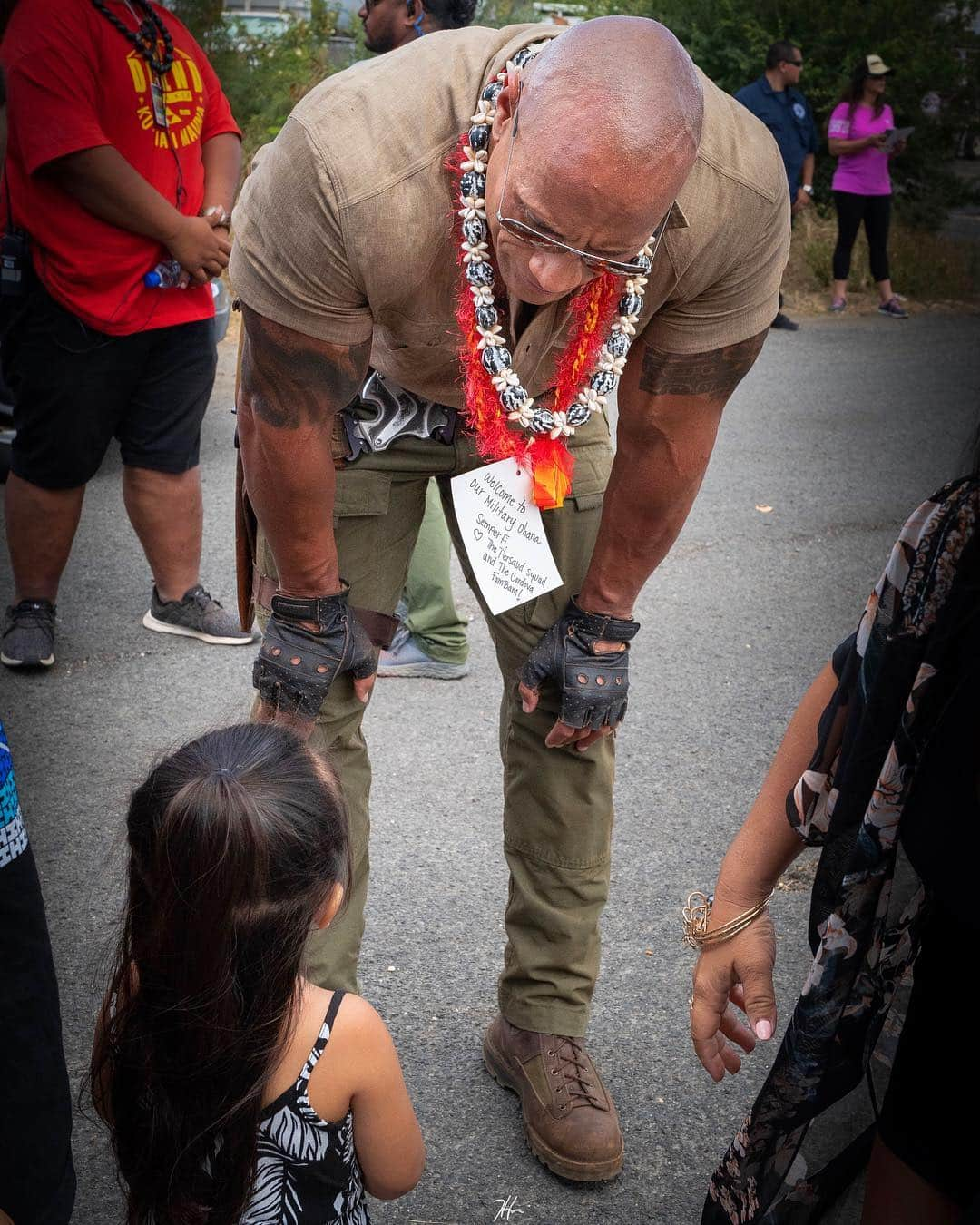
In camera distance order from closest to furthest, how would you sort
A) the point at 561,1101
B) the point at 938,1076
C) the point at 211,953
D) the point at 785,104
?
1. the point at 938,1076
2. the point at 211,953
3. the point at 561,1101
4. the point at 785,104

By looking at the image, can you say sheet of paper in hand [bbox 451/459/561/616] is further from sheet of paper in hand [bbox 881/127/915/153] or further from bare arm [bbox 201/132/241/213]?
sheet of paper in hand [bbox 881/127/915/153]

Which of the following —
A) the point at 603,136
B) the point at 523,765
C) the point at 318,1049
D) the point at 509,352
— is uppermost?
the point at 603,136

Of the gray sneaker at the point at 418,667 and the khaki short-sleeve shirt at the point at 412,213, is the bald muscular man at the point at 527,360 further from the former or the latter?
the gray sneaker at the point at 418,667

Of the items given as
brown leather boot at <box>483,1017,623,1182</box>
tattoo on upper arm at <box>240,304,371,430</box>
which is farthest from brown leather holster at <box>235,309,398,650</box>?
brown leather boot at <box>483,1017,623,1182</box>

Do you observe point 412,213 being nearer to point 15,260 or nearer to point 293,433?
point 293,433

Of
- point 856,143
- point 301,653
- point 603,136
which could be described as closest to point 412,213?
point 603,136

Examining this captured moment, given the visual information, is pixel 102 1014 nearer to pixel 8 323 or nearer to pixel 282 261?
pixel 282 261

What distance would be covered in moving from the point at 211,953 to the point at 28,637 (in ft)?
8.33

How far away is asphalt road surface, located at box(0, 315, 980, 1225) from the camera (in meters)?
2.23

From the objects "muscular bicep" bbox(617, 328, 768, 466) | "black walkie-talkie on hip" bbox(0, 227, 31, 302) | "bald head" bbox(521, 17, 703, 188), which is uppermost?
"bald head" bbox(521, 17, 703, 188)

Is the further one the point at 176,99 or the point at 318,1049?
the point at 176,99

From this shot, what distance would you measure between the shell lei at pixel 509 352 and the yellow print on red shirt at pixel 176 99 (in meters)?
2.03

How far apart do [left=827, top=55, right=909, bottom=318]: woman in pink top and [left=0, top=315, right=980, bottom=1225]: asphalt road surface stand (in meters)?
4.08

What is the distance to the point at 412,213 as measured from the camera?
1.71 m
